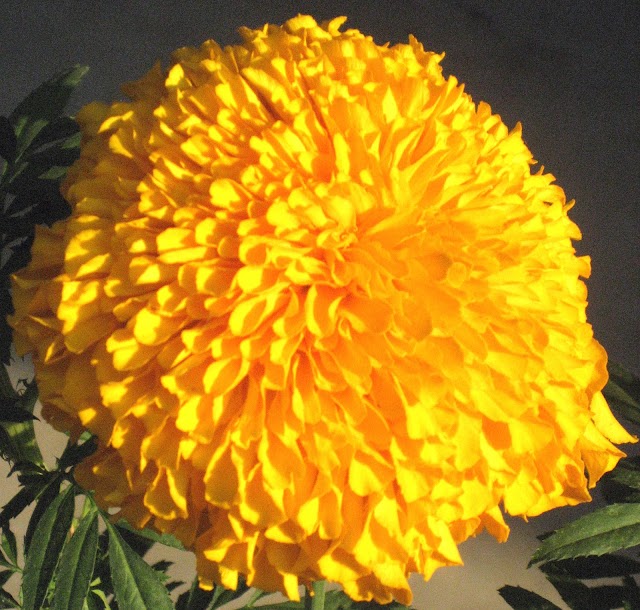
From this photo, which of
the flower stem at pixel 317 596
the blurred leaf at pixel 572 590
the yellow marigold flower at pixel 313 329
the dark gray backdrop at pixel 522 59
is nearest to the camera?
the yellow marigold flower at pixel 313 329

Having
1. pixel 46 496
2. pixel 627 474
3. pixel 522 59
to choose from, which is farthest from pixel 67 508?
pixel 522 59

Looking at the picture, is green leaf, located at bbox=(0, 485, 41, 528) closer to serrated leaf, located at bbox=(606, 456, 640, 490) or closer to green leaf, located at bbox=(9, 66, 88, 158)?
green leaf, located at bbox=(9, 66, 88, 158)

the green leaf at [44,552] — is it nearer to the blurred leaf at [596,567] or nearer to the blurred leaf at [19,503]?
the blurred leaf at [19,503]

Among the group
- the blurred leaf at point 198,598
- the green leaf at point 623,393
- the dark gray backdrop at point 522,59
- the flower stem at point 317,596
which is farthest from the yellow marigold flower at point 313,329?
the dark gray backdrop at point 522,59

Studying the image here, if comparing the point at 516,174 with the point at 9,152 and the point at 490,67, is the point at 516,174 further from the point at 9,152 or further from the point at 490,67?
the point at 490,67

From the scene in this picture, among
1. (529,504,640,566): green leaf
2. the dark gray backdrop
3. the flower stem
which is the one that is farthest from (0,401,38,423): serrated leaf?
the dark gray backdrop

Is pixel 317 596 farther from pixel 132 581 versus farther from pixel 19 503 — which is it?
pixel 19 503
